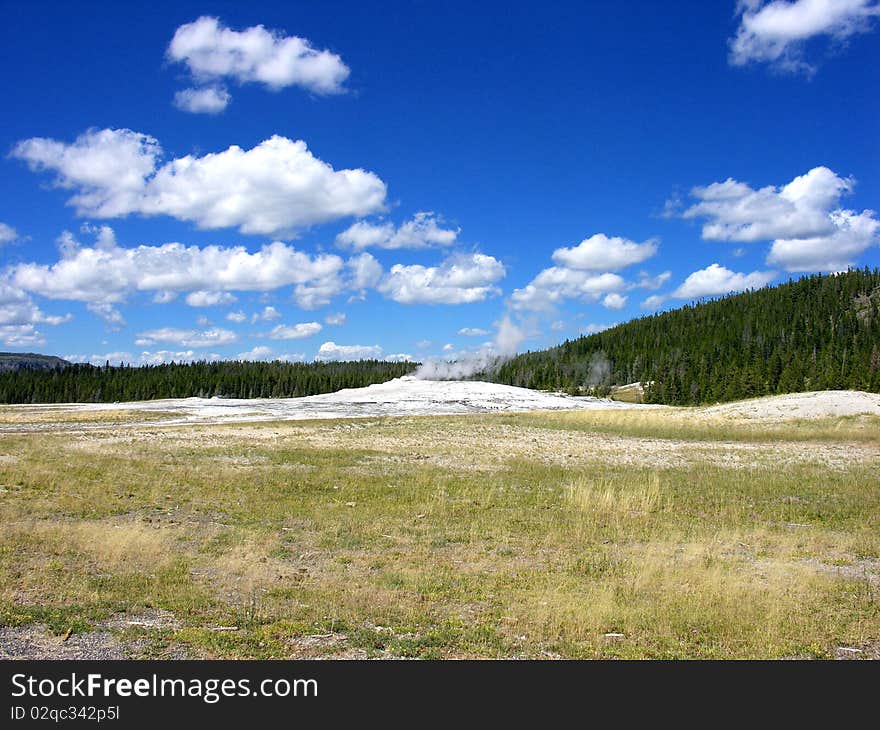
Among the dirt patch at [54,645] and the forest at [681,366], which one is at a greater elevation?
the forest at [681,366]

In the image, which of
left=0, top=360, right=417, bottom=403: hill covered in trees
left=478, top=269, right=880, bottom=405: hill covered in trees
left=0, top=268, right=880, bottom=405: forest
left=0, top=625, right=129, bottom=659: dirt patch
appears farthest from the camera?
left=0, top=360, right=417, bottom=403: hill covered in trees

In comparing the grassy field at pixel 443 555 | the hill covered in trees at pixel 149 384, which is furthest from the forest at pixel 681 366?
the grassy field at pixel 443 555

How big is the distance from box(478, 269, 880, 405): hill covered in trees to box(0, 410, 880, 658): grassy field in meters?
96.4

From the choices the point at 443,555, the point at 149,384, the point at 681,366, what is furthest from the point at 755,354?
the point at 149,384

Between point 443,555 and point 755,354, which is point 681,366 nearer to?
point 755,354

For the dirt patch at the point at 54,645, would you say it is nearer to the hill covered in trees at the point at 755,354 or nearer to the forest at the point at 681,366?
the hill covered in trees at the point at 755,354

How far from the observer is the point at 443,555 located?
1345cm

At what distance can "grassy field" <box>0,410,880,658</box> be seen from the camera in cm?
869

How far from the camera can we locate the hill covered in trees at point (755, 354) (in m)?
117

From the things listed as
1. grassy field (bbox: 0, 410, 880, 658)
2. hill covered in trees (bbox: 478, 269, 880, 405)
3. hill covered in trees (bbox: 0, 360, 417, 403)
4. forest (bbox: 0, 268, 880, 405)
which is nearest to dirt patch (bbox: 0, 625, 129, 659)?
grassy field (bbox: 0, 410, 880, 658)

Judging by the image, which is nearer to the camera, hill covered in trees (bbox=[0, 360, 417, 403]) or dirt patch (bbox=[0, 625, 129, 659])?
dirt patch (bbox=[0, 625, 129, 659])

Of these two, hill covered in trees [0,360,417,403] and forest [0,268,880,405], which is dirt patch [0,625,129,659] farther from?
hill covered in trees [0,360,417,403]

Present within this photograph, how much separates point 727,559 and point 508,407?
69.6 meters

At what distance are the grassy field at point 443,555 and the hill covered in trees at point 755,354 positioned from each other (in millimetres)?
96373
